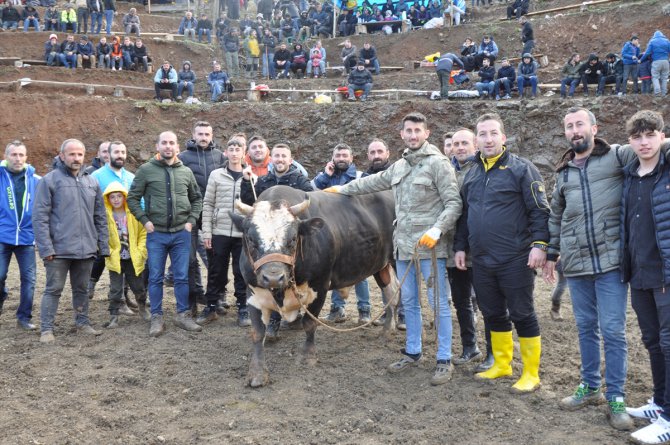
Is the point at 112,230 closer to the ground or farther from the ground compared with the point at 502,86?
closer to the ground

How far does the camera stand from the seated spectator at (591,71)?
63.0ft

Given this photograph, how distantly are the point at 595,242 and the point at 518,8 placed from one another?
26.1m

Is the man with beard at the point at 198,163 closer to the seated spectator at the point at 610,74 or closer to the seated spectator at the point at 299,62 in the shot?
the seated spectator at the point at 610,74

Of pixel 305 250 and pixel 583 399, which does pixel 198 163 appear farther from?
pixel 583 399

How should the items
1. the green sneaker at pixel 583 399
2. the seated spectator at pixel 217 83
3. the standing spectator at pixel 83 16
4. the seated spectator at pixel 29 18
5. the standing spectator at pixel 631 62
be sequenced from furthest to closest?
1. the standing spectator at pixel 83 16
2. the seated spectator at pixel 29 18
3. the seated spectator at pixel 217 83
4. the standing spectator at pixel 631 62
5. the green sneaker at pixel 583 399

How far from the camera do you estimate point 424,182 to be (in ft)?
20.9

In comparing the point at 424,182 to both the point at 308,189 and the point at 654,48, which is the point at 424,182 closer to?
the point at 308,189

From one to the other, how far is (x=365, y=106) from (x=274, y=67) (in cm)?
817

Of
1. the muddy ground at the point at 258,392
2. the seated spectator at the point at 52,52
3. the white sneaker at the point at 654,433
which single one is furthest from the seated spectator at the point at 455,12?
the white sneaker at the point at 654,433

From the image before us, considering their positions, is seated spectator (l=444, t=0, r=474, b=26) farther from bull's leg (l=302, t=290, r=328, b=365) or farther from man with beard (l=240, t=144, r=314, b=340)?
bull's leg (l=302, t=290, r=328, b=365)

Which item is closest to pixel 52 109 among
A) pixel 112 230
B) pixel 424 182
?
pixel 112 230

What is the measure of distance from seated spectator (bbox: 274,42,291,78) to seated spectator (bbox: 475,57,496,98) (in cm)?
927

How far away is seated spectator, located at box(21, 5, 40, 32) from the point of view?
2712cm

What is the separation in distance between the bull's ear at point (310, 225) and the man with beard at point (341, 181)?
2094 mm
